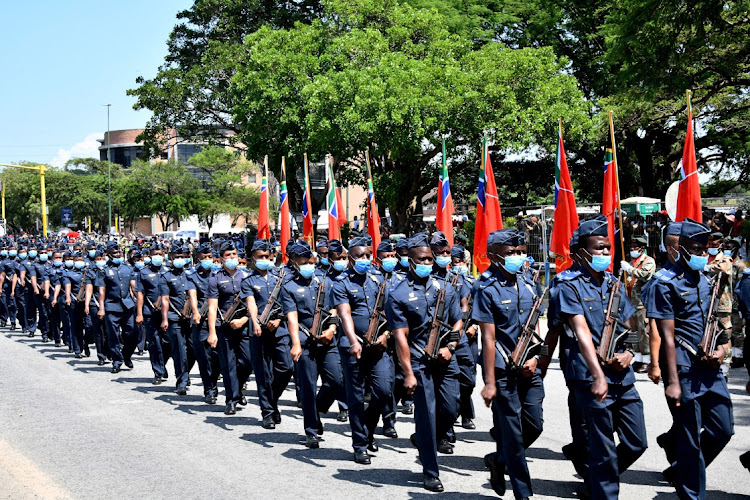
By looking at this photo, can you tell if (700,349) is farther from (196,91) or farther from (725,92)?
(196,91)

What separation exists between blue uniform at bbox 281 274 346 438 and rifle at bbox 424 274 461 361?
1.66 metres

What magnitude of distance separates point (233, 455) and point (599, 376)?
395cm

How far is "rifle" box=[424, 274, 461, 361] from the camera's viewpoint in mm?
6719

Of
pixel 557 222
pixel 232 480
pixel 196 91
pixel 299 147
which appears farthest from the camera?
pixel 196 91

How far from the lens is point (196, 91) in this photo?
32344mm

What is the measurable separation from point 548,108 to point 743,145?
8641mm

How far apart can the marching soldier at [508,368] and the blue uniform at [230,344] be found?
4.36 m

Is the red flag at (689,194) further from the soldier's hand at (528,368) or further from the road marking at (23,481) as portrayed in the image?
the road marking at (23,481)

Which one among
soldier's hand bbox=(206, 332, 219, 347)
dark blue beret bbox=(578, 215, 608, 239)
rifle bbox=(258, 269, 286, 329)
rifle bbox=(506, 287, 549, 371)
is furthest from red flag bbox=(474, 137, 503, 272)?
dark blue beret bbox=(578, 215, 608, 239)

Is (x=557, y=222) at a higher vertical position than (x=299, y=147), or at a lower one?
lower

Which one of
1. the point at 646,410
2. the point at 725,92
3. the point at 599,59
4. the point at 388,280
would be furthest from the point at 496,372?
the point at 599,59

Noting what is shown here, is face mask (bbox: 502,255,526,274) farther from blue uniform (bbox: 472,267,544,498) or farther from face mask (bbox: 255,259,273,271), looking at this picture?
face mask (bbox: 255,259,273,271)

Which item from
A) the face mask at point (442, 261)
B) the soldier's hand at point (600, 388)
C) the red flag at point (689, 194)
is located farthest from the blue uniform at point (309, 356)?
the red flag at point (689, 194)

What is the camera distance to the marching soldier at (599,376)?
17.9ft
